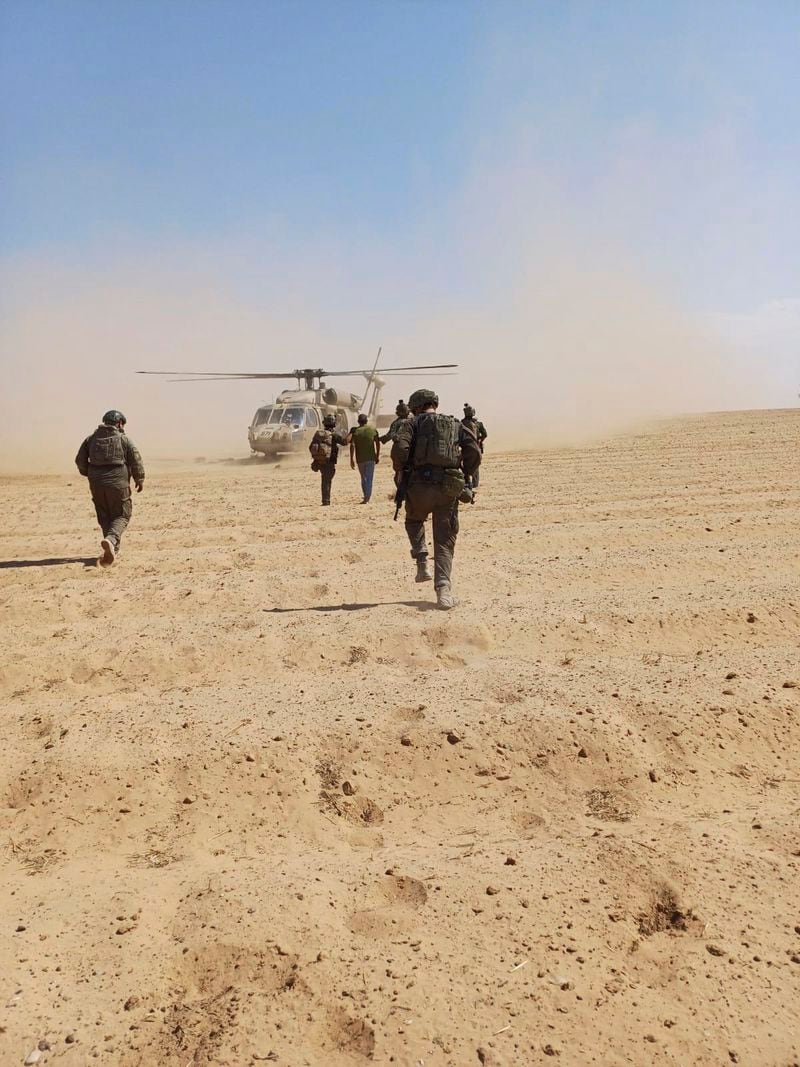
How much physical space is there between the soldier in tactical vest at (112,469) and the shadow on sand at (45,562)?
270 millimetres

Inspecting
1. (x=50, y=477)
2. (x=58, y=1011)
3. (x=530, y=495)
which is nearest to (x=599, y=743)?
(x=58, y=1011)

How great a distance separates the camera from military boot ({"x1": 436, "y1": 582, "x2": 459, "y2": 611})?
22.4 feet

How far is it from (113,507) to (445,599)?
14.5 ft

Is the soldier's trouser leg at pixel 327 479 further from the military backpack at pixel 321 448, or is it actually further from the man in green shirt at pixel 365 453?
the man in green shirt at pixel 365 453

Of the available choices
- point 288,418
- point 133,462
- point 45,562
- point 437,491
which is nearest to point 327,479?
point 133,462

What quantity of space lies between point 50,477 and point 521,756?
18.0 m

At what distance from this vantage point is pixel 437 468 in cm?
700

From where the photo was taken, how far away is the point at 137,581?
8141mm

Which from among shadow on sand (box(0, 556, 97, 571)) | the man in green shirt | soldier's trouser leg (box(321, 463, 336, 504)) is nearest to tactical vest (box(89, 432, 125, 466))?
shadow on sand (box(0, 556, 97, 571))

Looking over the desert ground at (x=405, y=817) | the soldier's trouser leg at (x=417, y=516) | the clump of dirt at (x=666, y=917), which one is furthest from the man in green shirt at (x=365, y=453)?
the clump of dirt at (x=666, y=917)


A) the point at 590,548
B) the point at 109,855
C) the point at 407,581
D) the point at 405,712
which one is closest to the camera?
the point at 109,855

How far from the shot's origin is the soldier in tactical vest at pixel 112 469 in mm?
9359

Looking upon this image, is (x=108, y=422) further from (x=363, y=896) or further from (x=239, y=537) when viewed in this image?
(x=363, y=896)

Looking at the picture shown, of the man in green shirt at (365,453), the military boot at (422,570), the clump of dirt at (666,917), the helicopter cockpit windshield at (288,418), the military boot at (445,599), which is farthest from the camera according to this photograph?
the helicopter cockpit windshield at (288,418)
